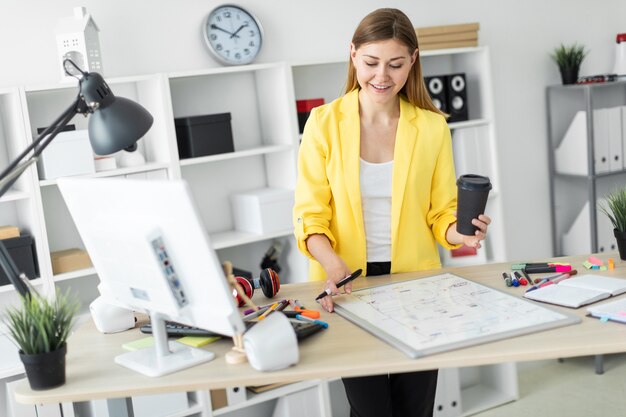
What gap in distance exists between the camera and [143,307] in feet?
5.72

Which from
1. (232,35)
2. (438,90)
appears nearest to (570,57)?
(438,90)

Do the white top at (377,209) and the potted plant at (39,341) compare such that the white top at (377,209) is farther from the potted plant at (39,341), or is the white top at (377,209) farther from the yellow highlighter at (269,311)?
the potted plant at (39,341)

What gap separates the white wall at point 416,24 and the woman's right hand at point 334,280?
1661mm

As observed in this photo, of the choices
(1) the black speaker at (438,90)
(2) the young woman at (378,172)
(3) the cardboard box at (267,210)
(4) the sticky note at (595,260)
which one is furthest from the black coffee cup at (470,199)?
(1) the black speaker at (438,90)

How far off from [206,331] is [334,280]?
0.44 metres

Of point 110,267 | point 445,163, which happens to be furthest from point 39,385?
point 445,163

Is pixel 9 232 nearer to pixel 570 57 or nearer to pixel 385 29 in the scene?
pixel 385 29

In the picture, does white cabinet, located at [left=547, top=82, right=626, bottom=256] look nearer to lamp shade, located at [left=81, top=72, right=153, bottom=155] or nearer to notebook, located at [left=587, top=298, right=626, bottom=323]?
notebook, located at [left=587, top=298, right=626, bottom=323]

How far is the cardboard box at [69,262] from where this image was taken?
9.96 feet

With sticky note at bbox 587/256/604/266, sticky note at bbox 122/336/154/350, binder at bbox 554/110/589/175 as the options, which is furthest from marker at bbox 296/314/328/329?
binder at bbox 554/110/589/175

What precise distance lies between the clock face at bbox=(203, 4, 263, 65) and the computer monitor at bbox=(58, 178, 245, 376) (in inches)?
70.2

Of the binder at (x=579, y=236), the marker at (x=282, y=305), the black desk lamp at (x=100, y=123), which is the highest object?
the black desk lamp at (x=100, y=123)

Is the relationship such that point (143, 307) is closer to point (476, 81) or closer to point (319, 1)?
point (319, 1)

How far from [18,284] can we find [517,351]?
113cm
